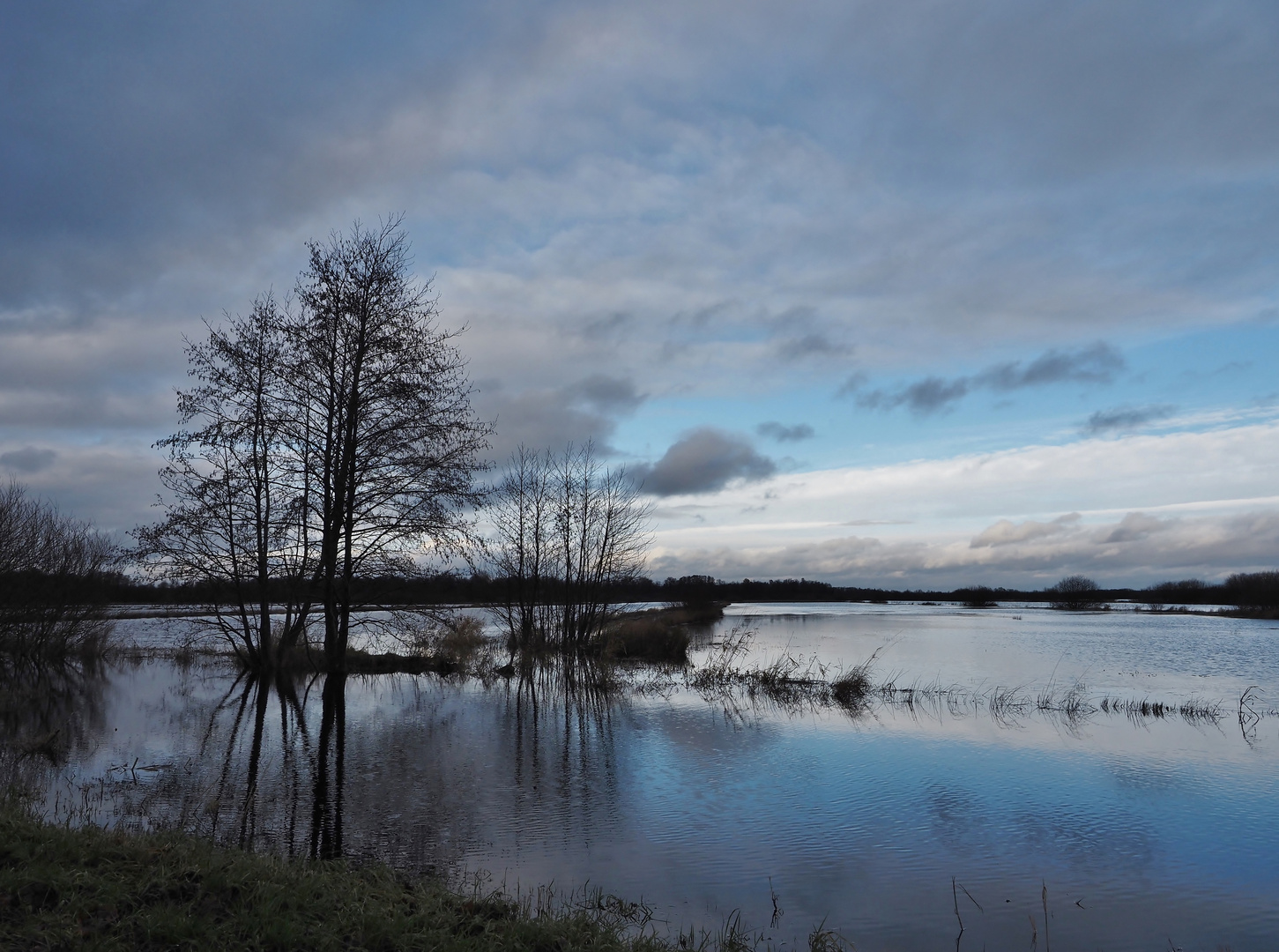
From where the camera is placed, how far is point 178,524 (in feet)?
75.2

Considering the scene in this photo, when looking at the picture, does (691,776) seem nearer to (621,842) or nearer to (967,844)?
(621,842)

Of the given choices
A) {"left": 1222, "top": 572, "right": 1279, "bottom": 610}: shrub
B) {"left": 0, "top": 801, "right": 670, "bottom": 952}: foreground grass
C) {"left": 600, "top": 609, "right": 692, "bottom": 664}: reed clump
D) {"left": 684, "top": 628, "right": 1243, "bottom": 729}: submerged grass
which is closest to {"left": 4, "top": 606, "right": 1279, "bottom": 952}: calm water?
{"left": 684, "top": 628, "right": 1243, "bottom": 729}: submerged grass

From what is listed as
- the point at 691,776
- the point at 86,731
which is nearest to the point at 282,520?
the point at 86,731

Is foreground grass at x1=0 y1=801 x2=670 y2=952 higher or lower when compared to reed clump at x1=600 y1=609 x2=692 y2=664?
higher

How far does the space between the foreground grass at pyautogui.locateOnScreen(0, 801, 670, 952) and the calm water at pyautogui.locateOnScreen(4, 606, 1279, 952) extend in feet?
4.63

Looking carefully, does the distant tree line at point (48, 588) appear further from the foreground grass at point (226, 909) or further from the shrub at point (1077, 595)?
the shrub at point (1077, 595)

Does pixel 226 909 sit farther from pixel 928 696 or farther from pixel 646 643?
pixel 646 643

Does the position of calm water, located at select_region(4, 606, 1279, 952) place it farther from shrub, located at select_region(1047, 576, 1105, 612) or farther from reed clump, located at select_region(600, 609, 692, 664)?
shrub, located at select_region(1047, 576, 1105, 612)

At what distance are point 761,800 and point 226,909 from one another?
24.1ft

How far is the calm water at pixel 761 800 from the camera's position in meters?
7.89

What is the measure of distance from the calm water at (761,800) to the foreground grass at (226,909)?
1.41 meters

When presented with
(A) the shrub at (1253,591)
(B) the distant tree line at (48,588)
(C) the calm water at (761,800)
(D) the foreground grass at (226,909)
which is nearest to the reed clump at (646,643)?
(C) the calm water at (761,800)

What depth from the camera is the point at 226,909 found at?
5711 millimetres

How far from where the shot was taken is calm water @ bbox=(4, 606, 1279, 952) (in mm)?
7887
